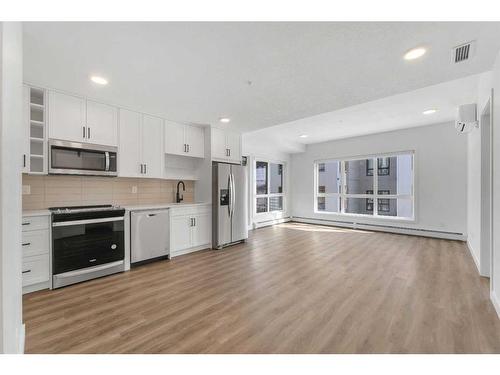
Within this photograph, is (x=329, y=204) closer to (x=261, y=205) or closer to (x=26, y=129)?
(x=261, y=205)

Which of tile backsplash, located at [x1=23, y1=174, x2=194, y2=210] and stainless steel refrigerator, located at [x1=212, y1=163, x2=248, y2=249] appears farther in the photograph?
stainless steel refrigerator, located at [x1=212, y1=163, x2=248, y2=249]

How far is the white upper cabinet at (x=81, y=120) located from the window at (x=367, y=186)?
5.98 m

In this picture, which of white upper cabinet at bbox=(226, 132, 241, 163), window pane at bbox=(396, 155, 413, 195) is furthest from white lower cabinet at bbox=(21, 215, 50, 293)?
window pane at bbox=(396, 155, 413, 195)

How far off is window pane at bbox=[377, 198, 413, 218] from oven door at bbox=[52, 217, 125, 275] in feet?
20.3

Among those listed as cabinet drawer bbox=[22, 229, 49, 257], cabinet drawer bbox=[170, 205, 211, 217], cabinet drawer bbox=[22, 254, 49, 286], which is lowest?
cabinet drawer bbox=[22, 254, 49, 286]

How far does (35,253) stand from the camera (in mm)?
2564

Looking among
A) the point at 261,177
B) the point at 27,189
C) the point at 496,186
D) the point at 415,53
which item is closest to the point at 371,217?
the point at 261,177

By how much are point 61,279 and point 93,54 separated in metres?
2.53

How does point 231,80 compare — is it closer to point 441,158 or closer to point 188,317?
point 188,317

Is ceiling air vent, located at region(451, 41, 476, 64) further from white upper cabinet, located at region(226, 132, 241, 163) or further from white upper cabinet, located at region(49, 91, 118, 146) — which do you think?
white upper cabinet, located at region(49, 91, 118, 146)

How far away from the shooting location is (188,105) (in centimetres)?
339

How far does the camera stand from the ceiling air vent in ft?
6.39

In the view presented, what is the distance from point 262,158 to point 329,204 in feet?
8.69

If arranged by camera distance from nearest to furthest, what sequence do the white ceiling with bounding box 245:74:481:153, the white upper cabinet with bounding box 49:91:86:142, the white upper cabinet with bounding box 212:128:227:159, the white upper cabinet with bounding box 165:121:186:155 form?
the white upper cabinet with bounding box 49:91:86:142, the white ceiling with bounding box 245:74:481:153, the white upper cabinet with bounding box 165:121:186:155, the white upper cabinet with bounding box 212:128:227:159
